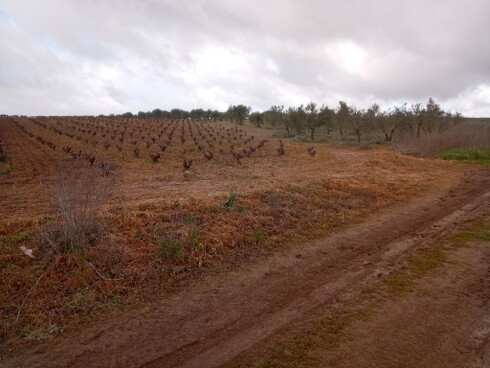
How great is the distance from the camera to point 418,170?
15258 millimetres

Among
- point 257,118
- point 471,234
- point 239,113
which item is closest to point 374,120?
point 471,234

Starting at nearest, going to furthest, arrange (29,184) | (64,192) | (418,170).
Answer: (64,192), (29,184), (418,170)

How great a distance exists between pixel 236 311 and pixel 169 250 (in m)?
1.81

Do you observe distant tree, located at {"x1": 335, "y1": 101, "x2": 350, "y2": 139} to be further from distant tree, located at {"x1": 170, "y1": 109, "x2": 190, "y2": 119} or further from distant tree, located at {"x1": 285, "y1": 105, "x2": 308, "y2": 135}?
distant tree, located at {"x1": 170, "y1": 109, "x2": 190, "y2": 119}

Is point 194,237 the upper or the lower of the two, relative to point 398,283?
upper

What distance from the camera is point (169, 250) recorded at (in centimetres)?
582

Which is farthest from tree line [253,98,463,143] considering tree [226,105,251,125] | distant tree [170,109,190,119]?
distant tree [170,109,190,119]

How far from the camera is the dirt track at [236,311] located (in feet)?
12.2

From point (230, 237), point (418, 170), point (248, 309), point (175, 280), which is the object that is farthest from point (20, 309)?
point (418, 170)

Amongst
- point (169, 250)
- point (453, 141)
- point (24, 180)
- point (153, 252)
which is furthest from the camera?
point (453, 141)

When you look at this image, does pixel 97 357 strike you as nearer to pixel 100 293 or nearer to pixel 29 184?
pixel 100 293

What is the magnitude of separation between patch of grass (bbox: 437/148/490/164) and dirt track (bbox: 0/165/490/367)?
46.9ft

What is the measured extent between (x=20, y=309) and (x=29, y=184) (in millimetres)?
10945

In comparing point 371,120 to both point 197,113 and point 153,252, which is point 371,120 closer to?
point 153,252
